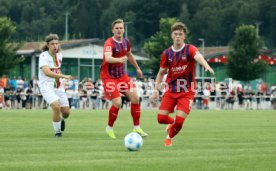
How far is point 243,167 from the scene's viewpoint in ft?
32.4

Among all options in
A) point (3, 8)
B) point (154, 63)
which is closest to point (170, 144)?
point (154, 63)

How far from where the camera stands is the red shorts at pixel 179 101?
13.7m

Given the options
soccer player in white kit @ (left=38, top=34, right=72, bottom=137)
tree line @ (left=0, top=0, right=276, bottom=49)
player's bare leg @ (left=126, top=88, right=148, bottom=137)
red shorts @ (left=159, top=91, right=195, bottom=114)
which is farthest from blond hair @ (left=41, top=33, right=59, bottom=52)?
tree line @ (left=0, top=0, right=276, bottom=49)

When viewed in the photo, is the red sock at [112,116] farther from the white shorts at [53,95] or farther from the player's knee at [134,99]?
the white shorts at [53,95]

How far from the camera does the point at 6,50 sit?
59.1 metres

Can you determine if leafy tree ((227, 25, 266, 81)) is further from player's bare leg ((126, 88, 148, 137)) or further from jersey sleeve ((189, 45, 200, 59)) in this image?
jersey sleeve ((189, 45, 200, 59))

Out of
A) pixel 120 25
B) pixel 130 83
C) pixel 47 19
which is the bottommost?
pixel 130 83

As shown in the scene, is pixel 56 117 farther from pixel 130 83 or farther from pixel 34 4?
pixel 34 4

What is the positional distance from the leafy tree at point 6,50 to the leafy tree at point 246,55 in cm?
2143

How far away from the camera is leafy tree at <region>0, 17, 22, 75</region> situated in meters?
59.3

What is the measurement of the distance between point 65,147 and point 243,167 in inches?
161

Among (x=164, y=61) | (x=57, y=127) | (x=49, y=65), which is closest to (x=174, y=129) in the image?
(x=164, y=61)

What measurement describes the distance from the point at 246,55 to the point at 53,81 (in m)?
55.0

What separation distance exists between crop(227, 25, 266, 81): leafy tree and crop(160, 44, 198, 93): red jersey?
56.7 m
